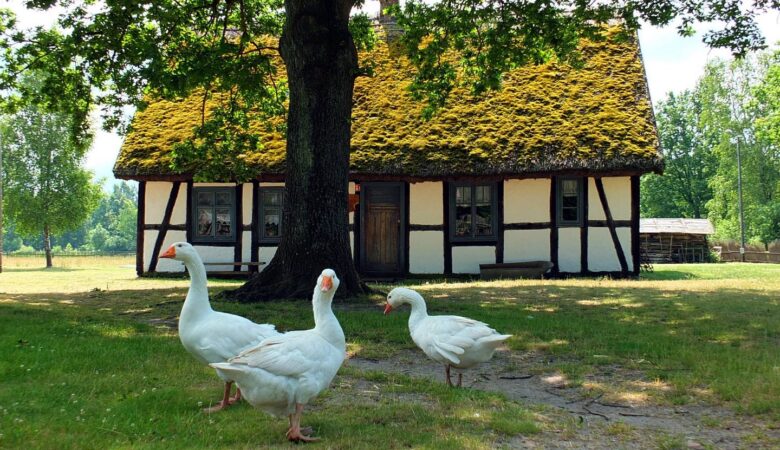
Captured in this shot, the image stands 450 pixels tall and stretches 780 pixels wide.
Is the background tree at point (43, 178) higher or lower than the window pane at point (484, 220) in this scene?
higher

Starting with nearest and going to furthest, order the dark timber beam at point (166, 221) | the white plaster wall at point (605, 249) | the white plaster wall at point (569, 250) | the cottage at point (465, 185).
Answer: the cottage at point (465, 185)
the white plaster wall at point (605, 249)
the white plaster wall at point (569, 250)
the dark timber beam at point (166, 221)

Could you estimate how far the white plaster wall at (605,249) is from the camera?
712 inches

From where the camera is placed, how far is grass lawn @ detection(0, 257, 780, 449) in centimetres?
430

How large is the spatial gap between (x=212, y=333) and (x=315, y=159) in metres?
6.88

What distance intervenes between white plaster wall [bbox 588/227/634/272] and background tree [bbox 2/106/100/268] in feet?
103

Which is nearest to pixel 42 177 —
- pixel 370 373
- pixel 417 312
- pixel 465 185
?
pixel 465 185

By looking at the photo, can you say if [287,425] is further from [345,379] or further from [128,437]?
[345,379]

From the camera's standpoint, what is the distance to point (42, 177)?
39.1 m

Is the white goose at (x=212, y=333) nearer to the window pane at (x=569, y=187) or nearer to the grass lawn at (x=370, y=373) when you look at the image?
the grass lawn at (x=370, y=373)

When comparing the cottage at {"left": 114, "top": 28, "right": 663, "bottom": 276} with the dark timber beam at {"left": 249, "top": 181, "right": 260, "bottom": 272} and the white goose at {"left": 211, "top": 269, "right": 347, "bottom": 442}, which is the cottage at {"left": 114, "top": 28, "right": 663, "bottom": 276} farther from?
the white goose at {"left": 211, "top": 269, "right": 347, "bottom": 442}

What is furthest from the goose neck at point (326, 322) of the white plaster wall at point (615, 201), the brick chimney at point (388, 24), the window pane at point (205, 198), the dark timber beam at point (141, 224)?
the brick chimney at point (388, 24)

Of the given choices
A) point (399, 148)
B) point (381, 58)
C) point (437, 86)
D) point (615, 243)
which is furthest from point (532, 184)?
point (381, 58)

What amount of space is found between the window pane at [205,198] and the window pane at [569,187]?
10248 mm

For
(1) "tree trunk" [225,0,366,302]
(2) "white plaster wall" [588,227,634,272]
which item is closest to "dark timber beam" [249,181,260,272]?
(1) "tree trunk" [225,0,366,302]
